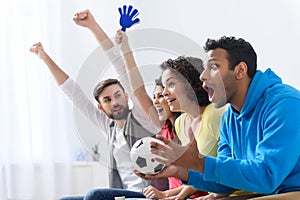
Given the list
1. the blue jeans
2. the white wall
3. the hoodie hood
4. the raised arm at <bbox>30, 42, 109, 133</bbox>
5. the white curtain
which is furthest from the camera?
the white curtain

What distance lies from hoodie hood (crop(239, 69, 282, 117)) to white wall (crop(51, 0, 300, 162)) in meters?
0.44

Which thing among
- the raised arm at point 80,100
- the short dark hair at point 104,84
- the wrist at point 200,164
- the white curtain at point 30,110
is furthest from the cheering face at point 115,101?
the white curtain at point 30,110

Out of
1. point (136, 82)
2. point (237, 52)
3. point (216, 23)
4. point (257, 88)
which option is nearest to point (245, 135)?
point (257, 88)

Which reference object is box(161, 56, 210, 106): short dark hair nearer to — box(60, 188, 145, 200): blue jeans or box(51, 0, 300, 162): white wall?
box(51, 0, 300, 162): white wall

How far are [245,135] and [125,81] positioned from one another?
1.49 feet

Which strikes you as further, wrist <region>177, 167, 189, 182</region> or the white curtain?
the white curtain

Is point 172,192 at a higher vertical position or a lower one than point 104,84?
lower

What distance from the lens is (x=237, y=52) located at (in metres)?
1.66

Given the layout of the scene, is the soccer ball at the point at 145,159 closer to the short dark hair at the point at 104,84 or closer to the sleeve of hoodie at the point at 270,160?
the sleeve of hoodie at the point at 270,160

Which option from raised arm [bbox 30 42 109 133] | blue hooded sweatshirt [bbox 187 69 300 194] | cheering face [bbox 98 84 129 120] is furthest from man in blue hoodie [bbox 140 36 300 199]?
raised arm [bbox 30 42 109 133]

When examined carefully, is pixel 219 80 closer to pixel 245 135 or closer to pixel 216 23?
pixel 245 135

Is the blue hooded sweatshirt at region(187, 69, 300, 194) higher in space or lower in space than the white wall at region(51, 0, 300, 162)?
lower

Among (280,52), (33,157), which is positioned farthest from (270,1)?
(33,157)

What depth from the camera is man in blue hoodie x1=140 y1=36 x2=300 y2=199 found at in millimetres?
1474
